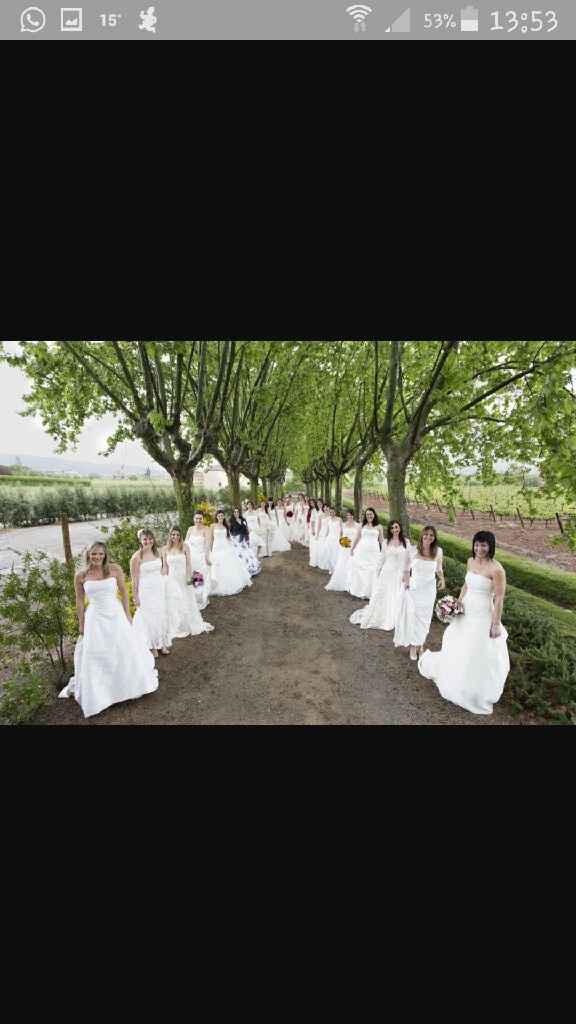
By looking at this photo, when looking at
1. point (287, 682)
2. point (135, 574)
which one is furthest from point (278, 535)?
point (287, 682)

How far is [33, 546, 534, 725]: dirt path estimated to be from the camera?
3.78 m

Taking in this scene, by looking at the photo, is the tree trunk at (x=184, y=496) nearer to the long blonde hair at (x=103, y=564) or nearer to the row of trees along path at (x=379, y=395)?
the row of trees along path at (x=379, y=395)

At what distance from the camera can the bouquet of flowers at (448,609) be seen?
3.96m

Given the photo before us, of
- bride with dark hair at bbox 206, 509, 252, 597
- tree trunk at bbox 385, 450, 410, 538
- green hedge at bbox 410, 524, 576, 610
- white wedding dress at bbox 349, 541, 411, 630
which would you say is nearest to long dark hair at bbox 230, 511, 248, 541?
bride with dark hair at bbox 206, 509, 252, 597

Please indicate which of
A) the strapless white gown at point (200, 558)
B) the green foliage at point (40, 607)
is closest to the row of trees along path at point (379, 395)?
the strapless white gown at point (200, 558)

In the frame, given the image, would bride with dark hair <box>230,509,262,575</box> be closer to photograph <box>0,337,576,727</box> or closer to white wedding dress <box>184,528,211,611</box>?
photograph <box>0,337,576,727</box>

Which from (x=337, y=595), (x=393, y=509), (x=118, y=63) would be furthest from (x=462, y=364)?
(x=118, y=63)

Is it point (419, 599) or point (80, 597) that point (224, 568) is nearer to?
point (80, 597)

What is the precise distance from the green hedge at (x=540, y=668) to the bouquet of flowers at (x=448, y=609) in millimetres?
1180

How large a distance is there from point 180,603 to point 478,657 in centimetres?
454

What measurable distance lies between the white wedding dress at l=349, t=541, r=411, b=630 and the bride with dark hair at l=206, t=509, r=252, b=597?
3.42 metres

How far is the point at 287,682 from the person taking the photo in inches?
172

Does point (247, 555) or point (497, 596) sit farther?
point (247, 555)
